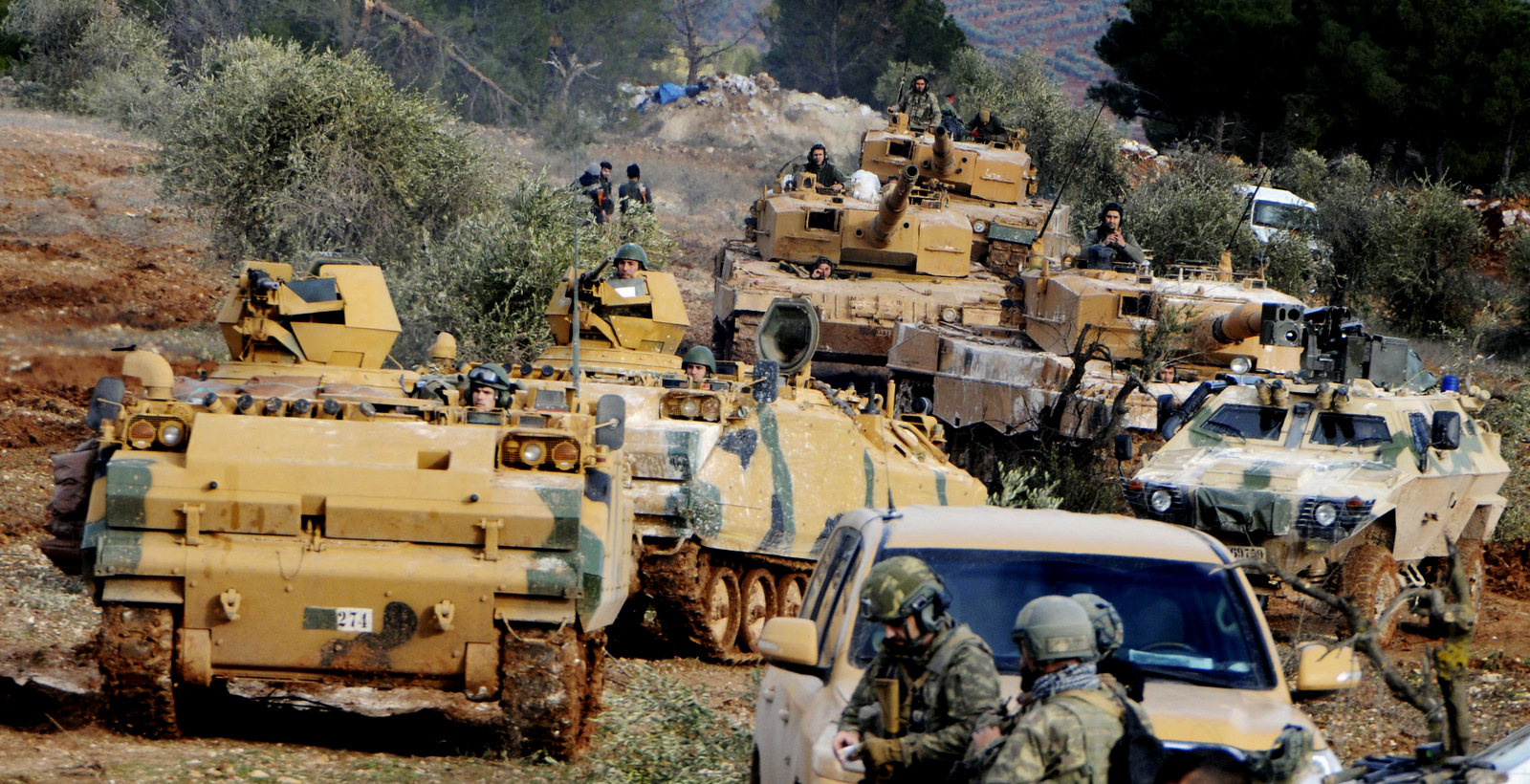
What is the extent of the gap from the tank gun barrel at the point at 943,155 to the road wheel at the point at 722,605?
13.7 metres

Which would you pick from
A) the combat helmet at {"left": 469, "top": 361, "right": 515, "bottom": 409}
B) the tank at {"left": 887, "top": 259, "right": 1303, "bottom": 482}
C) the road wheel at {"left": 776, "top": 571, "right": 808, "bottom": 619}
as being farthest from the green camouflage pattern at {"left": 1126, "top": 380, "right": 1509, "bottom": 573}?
the combat helmet at {"left": 469, "top": 361, "right": 515, "bottom": 409}

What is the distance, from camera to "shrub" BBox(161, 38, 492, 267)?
69.8ft

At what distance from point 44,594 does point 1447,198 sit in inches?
917

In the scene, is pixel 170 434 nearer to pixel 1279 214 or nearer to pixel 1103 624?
pixel 1103 624

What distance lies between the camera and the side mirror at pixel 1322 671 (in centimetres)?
493

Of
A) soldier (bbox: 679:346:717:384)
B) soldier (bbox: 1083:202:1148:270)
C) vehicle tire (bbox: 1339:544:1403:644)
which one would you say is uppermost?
soldier (bbox: 1083:202:1148:270)

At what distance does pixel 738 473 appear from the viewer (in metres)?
11.4

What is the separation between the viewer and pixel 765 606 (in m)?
12.2

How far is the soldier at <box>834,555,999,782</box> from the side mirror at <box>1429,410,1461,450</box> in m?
8.39

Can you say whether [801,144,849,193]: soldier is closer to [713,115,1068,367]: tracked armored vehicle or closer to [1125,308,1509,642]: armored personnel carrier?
[713,115,1068,367]: tracked armored vehicle

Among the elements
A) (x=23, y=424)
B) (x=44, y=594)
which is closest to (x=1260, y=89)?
(x=23, y=424)

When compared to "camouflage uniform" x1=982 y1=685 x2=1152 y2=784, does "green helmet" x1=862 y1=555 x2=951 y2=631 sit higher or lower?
higher

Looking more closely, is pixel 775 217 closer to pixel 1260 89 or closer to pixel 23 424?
pixel 23 424

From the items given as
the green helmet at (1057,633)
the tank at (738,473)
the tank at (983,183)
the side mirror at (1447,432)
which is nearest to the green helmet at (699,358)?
the tank at (738,473)
